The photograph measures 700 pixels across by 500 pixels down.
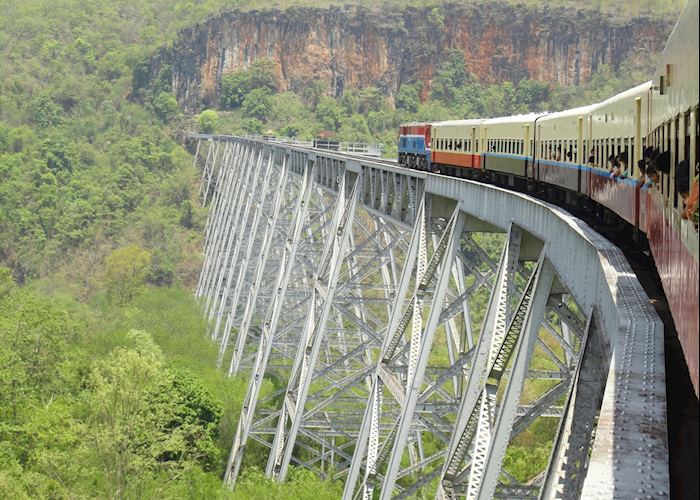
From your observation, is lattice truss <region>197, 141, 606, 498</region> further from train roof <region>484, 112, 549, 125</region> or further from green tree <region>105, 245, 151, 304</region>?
green tree <region>105, 245, 151, 304</region>

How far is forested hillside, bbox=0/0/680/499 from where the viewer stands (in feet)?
105

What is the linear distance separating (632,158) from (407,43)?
115236 mm

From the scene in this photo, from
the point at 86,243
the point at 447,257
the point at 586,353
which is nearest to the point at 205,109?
the point at 86,243

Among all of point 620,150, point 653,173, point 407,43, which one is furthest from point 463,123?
point 407,43

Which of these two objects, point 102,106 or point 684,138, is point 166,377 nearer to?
point 684,138

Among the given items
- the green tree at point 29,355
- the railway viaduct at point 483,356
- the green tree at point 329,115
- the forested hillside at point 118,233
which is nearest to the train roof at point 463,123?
the railway viaduct at point 483,356

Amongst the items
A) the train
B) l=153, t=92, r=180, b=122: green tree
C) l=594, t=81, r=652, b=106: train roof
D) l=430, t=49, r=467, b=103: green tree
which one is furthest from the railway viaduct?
l=153, t=92, r=180, b=122: green tree

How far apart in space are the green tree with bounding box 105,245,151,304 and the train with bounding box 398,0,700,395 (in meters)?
45.3

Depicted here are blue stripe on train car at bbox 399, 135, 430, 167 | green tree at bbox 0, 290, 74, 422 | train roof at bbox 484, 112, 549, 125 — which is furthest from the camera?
blue stripe on train car at bbox 399, 135, 430, 167

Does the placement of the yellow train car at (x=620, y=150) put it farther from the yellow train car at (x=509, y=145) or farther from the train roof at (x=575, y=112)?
the yellow train car at (x=509, y=145)

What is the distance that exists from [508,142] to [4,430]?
53.2 feet

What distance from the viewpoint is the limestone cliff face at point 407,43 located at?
12612 centimetres

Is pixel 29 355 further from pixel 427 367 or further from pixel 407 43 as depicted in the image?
pixel 407 43

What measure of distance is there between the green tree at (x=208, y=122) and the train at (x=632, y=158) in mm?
86088
